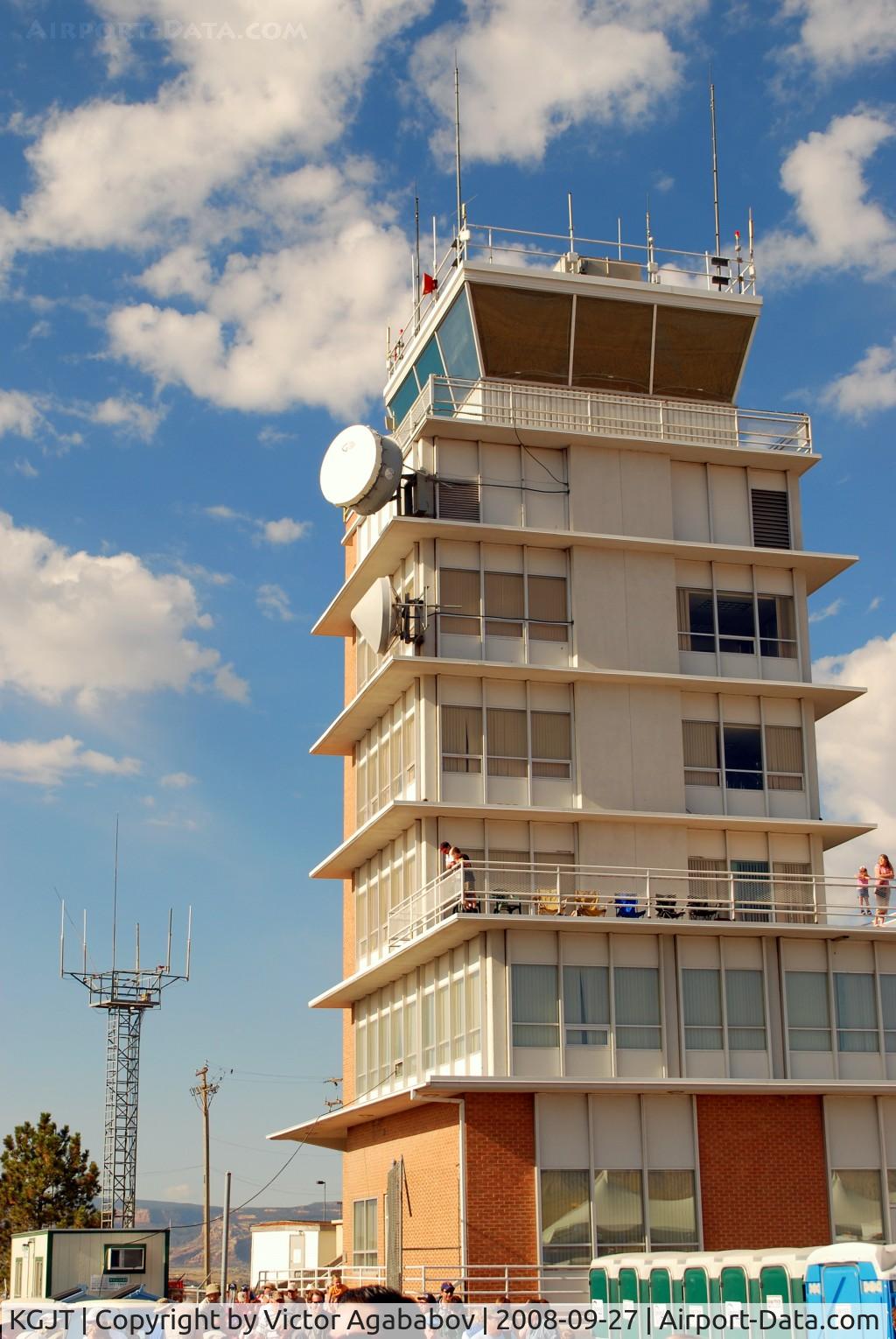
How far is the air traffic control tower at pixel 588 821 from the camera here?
3497cm

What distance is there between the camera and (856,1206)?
3569 centimetres

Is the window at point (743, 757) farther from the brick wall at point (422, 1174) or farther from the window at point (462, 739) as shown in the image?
the brick wall at point (422, 1174)

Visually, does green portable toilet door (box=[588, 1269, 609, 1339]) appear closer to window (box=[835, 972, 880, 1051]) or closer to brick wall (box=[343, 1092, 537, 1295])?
brick wall (box=[343, 1092, 537, 1295])

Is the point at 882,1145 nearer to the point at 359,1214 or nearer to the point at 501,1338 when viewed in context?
the point at 359,1214

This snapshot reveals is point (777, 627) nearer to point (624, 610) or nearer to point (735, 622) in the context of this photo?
point (735, 622)

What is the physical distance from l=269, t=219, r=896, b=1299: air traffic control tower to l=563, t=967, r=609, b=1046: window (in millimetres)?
70

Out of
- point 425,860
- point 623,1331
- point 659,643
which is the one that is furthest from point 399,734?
point 623,1331

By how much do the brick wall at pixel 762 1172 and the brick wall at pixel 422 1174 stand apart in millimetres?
5493

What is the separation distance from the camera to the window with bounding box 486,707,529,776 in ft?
129

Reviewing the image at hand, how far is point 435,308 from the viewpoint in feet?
144

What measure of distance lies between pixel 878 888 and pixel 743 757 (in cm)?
476

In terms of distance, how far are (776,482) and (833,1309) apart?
85.4ft

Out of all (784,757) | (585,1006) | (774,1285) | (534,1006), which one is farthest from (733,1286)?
(784,757)

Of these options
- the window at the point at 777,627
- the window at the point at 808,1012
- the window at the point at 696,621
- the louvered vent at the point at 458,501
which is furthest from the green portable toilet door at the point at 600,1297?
the louvered vent at the point at 458,501
